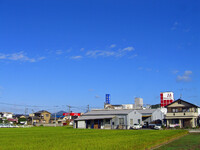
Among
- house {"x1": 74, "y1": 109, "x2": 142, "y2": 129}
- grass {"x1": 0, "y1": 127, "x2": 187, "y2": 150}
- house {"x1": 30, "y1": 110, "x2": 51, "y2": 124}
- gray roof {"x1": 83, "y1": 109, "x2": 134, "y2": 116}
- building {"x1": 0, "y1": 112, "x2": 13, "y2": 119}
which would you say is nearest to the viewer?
grass {"x1": 0, "y1": 127, "x2": 187, "y2": 150}

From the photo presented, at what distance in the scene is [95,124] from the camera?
186 feet

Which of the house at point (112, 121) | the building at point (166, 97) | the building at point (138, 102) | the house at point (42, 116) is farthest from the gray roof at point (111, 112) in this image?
the house at point (42, 116)

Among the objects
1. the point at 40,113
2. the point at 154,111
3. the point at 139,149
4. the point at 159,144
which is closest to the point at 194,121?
the point at 154,111

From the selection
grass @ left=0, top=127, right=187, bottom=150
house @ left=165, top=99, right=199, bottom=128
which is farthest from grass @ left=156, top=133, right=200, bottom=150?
house @ left=165, top=99, right=199, bottom=128

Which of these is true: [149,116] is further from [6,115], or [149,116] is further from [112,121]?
[6,115]

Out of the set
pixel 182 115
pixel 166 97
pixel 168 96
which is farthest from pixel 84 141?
pixel 166 97

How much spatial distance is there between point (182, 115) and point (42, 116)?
72.9 m

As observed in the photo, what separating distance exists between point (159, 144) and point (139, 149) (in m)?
5.46

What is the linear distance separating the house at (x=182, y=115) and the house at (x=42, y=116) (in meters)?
68.9

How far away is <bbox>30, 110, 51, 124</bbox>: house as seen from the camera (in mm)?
107000

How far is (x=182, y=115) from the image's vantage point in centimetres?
5206

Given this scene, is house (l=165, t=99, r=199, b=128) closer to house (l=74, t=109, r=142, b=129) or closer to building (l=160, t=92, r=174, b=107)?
house (l=74, t=109, r=142, b=129)

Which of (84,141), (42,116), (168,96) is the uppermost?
(168,96)

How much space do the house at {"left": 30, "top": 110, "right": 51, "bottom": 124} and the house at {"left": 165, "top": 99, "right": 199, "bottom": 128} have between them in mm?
68851
